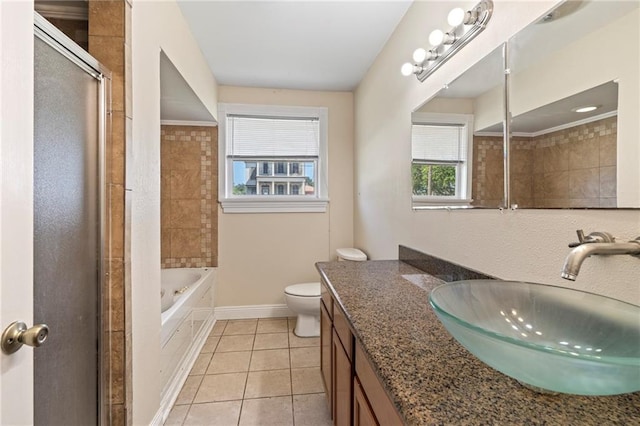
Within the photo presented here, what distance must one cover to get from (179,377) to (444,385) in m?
1.93

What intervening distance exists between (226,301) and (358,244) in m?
1.51

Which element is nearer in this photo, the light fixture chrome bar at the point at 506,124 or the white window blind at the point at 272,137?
the light fixture chrome bar at the point at 506,124

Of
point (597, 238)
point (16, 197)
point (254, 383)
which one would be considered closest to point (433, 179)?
point (597, 238)

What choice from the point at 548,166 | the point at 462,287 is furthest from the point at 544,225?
the point at 462,287

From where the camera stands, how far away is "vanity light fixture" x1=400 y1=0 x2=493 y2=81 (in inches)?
Answer: 47.6

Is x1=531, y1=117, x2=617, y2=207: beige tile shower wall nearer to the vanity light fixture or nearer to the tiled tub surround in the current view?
the tiled tub surround

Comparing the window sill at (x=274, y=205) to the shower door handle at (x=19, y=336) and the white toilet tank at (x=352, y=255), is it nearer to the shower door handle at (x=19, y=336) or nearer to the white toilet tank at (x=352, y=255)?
the white toilet tank at (x=352, y=255)

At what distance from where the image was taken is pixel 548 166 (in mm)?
973

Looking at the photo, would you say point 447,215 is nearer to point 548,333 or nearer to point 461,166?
point 461,166

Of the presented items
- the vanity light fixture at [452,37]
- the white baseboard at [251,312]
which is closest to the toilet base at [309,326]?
the white baseboard at [251,312]

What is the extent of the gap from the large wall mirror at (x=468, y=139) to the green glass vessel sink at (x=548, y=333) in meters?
0.42

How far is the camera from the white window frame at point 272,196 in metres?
3.08

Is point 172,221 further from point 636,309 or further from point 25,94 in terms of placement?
point 636,309

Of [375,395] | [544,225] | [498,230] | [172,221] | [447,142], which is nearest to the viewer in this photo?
[375,395]
